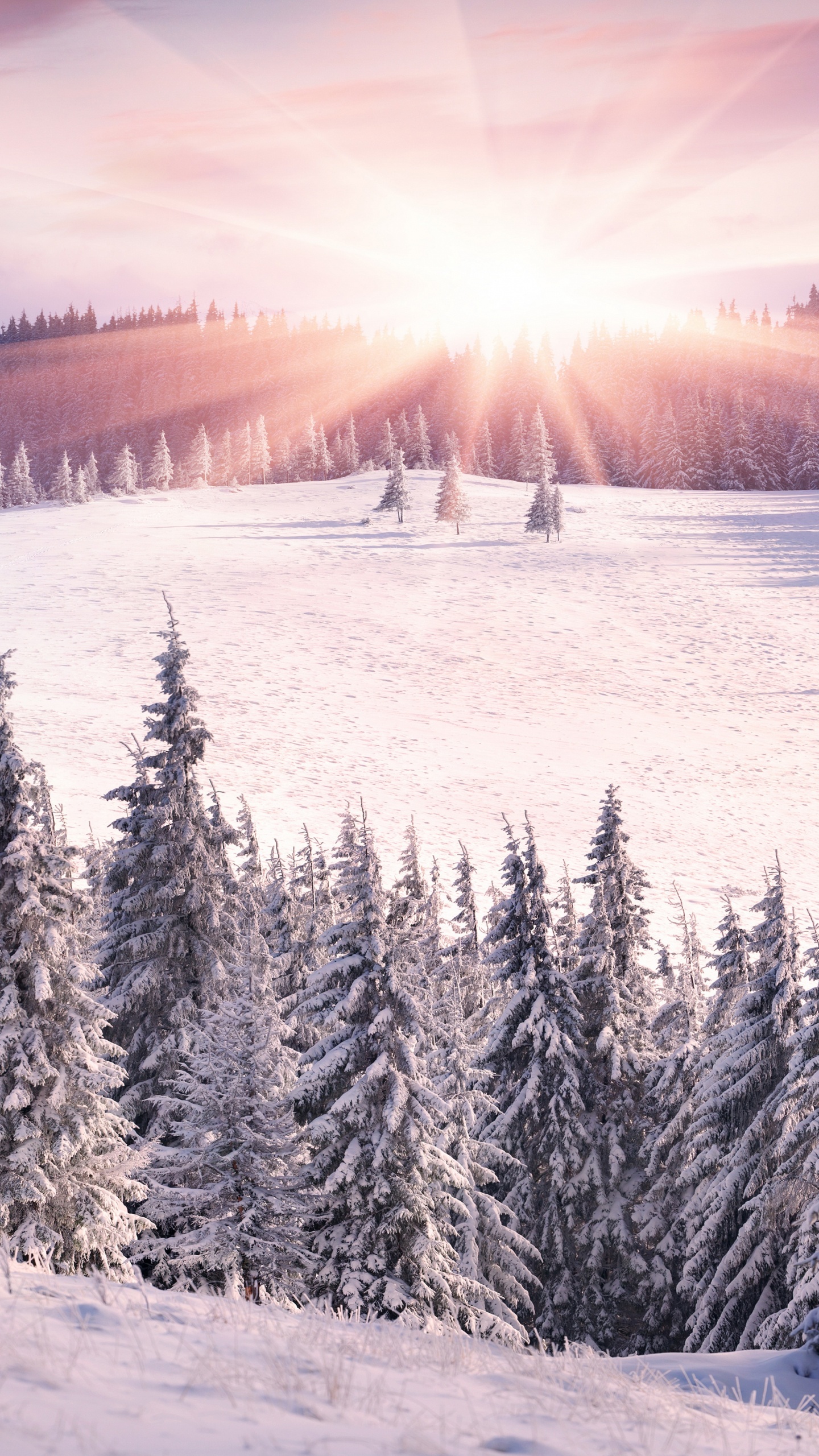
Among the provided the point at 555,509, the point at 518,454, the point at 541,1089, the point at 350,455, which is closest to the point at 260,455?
the point at 350,455

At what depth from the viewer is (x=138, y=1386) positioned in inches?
158

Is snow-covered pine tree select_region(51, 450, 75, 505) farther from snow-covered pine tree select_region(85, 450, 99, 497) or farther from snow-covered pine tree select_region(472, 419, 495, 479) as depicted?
Answer: snow-covered pine tree select_region(472, 419, 495, 479)

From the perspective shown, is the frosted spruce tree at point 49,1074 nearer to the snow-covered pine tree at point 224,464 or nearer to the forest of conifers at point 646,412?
the forest of conifers at point 646,412

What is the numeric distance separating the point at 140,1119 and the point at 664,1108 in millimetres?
9429

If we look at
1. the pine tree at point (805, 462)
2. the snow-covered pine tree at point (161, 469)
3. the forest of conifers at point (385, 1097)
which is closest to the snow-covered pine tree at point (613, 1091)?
the forest of conifers at point (385, 1097)

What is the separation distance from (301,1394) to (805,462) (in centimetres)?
13027

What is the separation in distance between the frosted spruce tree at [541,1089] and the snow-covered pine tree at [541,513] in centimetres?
7311

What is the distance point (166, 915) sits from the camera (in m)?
15.5

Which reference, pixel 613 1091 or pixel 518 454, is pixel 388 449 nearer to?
pixel 518 454

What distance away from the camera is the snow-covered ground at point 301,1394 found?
11.8 ft

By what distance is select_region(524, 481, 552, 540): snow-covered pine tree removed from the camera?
85.6 meters

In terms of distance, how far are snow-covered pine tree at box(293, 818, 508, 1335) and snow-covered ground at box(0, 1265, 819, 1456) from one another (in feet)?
18.3

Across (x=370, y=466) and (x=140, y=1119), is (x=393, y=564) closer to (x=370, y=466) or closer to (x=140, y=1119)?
(x=370, y=466)

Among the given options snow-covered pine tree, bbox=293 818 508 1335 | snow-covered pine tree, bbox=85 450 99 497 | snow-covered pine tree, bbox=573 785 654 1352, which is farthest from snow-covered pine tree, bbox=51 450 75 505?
snow-covered pine tree, bbox=293 818 508 1335
